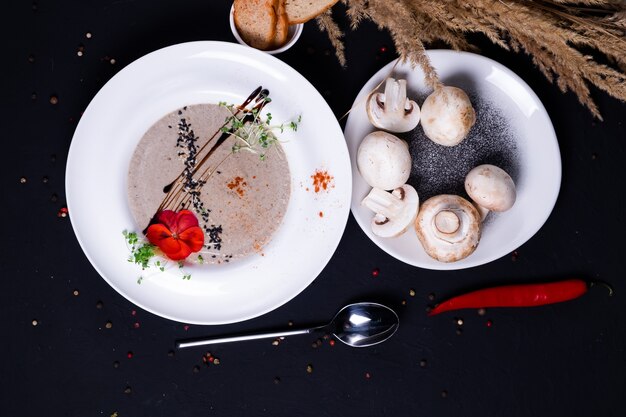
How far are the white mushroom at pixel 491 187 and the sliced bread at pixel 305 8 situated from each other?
52 centimetres

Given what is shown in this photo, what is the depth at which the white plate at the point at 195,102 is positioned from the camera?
1.28m

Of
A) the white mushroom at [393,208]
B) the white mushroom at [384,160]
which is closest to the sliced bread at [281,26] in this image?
the white mushroom at [384,160]

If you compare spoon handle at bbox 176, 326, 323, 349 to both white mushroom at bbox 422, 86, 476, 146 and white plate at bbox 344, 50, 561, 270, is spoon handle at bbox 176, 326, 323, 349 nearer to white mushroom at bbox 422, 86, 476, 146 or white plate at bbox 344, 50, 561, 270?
white plate at bbox 344, 50, 561, 270

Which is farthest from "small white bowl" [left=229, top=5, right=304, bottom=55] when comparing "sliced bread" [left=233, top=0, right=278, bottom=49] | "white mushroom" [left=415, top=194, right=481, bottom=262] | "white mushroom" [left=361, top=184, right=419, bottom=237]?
"white mushroom" [left=415, top=194, right=481, bottom=262]

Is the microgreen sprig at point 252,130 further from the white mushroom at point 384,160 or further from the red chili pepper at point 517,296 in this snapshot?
the red chili pepper at point 517,296

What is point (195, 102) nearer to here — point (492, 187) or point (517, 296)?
point (492, 187)

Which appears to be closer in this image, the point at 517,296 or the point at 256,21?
the point at 256,21

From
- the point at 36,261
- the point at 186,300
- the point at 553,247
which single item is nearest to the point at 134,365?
the point at 186,300

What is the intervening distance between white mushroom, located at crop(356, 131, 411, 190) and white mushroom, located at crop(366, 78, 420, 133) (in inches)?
1.3

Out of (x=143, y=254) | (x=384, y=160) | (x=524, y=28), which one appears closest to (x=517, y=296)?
(x=384, y=160)

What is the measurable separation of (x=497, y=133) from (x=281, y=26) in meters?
0.59

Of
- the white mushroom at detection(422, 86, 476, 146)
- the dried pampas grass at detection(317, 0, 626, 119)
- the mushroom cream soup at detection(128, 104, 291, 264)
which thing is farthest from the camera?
the mushroom cream soup at detection(128, 104, 291, 264)

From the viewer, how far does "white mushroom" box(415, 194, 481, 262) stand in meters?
1.26

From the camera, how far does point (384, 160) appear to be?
49.4 inches
